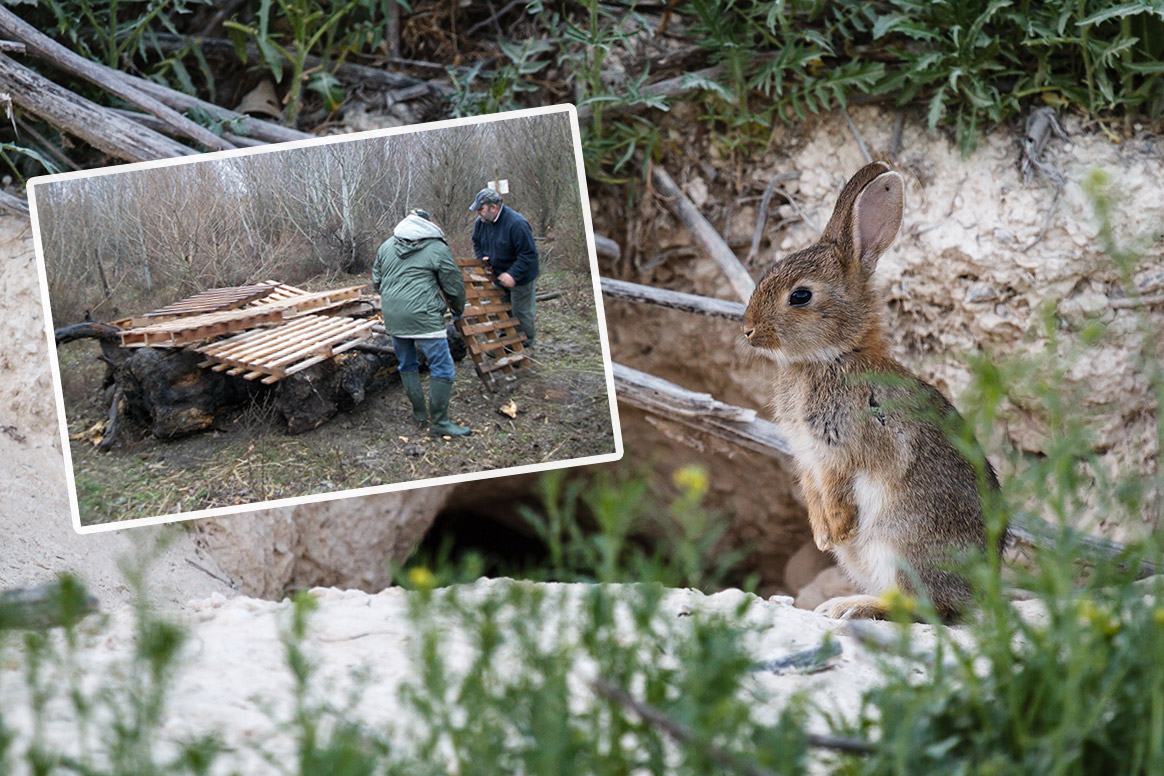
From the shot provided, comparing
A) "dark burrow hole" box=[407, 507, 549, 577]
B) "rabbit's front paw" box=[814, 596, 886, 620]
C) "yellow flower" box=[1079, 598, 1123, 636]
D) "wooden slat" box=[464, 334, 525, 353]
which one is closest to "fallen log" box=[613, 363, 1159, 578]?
"rabbit's front paw" box=[814, 596, 886, 620]

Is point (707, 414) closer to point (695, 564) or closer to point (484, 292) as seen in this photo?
point (484, 292)

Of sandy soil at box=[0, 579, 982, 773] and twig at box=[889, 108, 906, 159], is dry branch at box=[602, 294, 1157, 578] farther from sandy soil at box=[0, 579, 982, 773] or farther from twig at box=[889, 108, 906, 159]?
twig at box=[889, 108, 906, 159]

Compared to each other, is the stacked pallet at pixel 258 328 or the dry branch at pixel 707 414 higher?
the stacked pallet at pixel 258 328

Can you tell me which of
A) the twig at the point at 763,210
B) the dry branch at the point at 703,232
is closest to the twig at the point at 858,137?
the twig at the point at 763,210

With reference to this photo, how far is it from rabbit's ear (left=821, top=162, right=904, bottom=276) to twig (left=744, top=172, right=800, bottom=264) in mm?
1685

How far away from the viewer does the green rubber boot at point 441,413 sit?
343 cm

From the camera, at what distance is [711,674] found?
172 centimetres

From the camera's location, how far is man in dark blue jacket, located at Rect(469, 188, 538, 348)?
3.40 meters

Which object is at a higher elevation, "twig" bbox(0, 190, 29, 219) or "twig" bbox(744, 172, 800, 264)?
"twig" bbox(0, 190, 29, 219)

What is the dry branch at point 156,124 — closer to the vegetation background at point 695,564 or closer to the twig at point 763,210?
the vegetation background at point 695,564

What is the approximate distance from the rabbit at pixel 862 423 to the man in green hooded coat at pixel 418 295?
1.09 m

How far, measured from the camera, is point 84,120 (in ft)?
14.7

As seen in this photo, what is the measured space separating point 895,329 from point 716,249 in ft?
3.40

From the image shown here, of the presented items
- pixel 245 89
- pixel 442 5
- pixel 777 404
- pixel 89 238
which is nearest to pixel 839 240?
pixel 777 404
